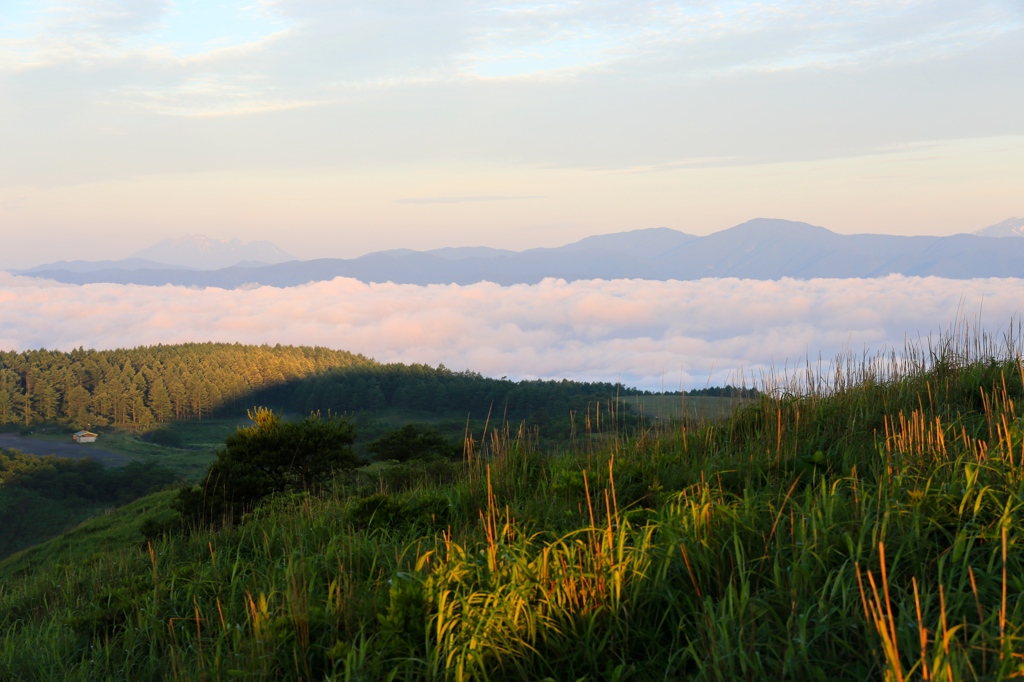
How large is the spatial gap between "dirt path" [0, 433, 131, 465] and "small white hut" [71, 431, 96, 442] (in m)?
0.79

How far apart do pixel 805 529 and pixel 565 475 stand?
251 centimetres

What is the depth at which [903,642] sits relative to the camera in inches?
131

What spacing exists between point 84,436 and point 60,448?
157 inches

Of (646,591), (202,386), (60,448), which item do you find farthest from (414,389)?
(646,591)

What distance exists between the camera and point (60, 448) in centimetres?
10856

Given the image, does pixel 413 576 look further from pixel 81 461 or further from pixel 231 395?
pixel 231 395

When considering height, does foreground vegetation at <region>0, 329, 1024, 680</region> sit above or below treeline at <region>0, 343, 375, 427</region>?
above

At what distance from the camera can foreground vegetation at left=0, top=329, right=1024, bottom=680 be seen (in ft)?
11.4

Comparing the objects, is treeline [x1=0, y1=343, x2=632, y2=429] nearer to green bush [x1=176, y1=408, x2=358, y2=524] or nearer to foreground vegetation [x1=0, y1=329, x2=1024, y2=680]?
green bush [x1=176, y1=408, x2=358, y2=524]

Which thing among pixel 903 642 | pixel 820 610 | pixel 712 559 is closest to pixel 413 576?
pixel 712 559

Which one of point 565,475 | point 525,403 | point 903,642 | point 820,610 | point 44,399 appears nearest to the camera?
point 903,642

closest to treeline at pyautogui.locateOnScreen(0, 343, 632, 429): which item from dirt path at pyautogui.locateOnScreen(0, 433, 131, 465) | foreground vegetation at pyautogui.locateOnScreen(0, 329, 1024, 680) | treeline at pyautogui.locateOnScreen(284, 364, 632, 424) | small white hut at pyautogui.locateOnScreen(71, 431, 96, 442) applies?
treeline at pyautogui.locateOnScreen(284, 364, 632, 424)

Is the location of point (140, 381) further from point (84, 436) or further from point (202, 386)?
point (84, 436)

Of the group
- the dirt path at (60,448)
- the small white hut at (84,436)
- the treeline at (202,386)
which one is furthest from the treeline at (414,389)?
the small white hut at (84,436)
